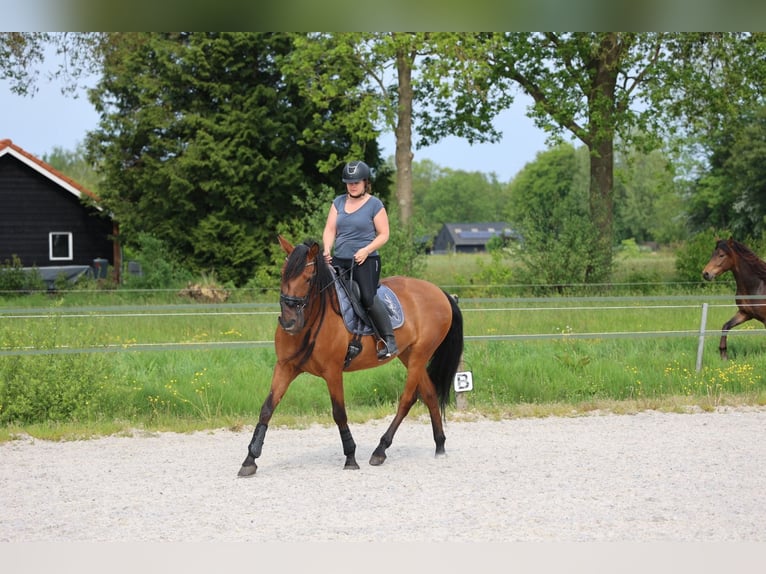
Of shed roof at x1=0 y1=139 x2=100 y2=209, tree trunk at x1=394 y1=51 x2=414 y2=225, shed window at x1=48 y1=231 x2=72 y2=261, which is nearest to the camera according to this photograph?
tree trunk at x1=394 y1=51 x2=414 y2=225

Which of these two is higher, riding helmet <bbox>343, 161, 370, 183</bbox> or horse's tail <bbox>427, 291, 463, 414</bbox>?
riding helmet <bbox>343, 161, 370, 183</bbox>

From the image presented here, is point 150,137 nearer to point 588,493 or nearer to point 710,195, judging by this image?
point 588,493

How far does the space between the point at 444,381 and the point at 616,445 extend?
163 centimetres

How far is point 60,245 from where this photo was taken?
92.1ft

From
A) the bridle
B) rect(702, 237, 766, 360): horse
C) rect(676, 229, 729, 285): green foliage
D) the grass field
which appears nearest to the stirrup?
the bridle

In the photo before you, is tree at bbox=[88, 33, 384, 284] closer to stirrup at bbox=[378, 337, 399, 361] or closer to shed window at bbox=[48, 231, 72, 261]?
shed window at bbox=[48, 231, 72, 261]

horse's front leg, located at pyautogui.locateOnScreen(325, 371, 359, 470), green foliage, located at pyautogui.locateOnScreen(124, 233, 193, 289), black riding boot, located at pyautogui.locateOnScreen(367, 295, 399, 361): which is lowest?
green foliage, located at pyautogui.locateOnScreen(124, 233, 193, 289)

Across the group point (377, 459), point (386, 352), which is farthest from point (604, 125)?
point (377, 459)

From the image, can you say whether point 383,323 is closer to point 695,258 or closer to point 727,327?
point 727,327

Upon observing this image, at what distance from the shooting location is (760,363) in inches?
484

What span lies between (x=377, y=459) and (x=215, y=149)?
18.6 m

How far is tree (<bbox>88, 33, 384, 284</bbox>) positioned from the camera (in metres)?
24.7

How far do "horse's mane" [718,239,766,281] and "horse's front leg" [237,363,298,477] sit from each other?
25.5 feet

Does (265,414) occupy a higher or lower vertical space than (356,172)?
lower
